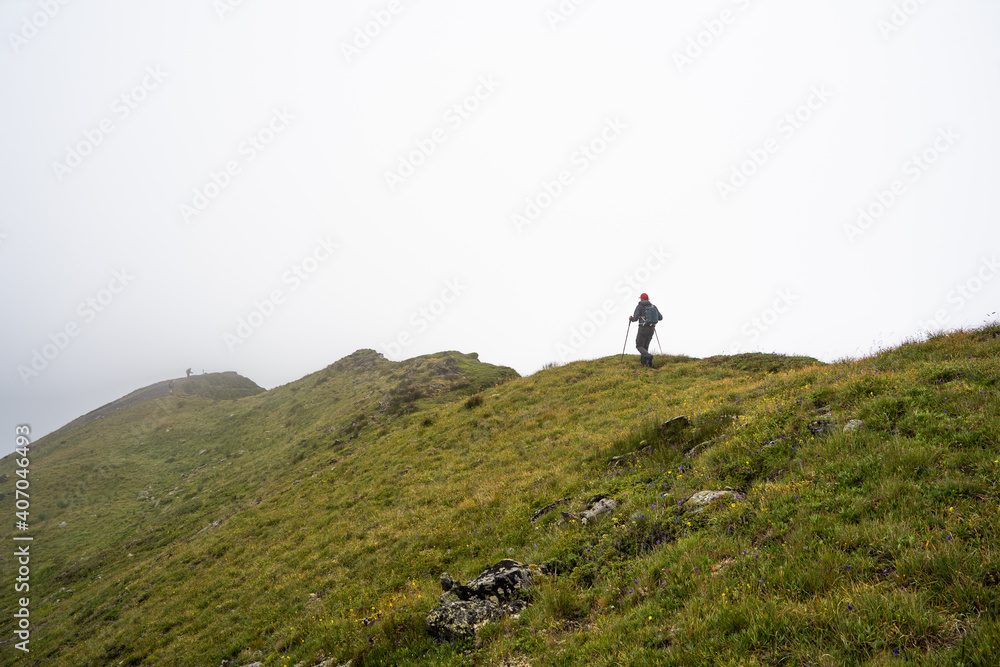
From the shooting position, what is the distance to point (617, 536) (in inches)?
339

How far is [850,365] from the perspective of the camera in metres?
13.0

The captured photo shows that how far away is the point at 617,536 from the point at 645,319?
20977 mm

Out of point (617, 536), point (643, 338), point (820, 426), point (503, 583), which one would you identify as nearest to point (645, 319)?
point (643, 338)

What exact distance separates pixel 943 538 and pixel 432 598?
9.04 m

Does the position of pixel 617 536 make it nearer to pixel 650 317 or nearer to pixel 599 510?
pixel 599 510

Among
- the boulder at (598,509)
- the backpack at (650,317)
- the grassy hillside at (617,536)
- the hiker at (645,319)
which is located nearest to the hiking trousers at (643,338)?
the hiker at (645,319)

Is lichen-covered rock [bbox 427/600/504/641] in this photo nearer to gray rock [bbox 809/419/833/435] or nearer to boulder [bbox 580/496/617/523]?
boulder [bbox 580/496/617/523]

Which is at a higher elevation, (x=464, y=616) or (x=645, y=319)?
(x=645, y=319)

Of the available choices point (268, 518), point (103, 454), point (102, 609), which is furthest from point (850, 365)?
point (103, 454)

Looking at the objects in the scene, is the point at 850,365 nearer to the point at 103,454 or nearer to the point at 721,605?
the point at 721,605

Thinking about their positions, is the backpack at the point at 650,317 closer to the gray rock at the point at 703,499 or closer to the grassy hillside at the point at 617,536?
the grassy hillside at the point at 617,536

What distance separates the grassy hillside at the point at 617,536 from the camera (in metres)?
5.09

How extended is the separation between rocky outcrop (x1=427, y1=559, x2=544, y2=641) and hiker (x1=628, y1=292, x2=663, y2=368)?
68.7 feet

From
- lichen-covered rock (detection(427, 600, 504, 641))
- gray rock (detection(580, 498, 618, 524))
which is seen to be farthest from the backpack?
lichen-covered rock (detection(427, 600, 504, 641))
